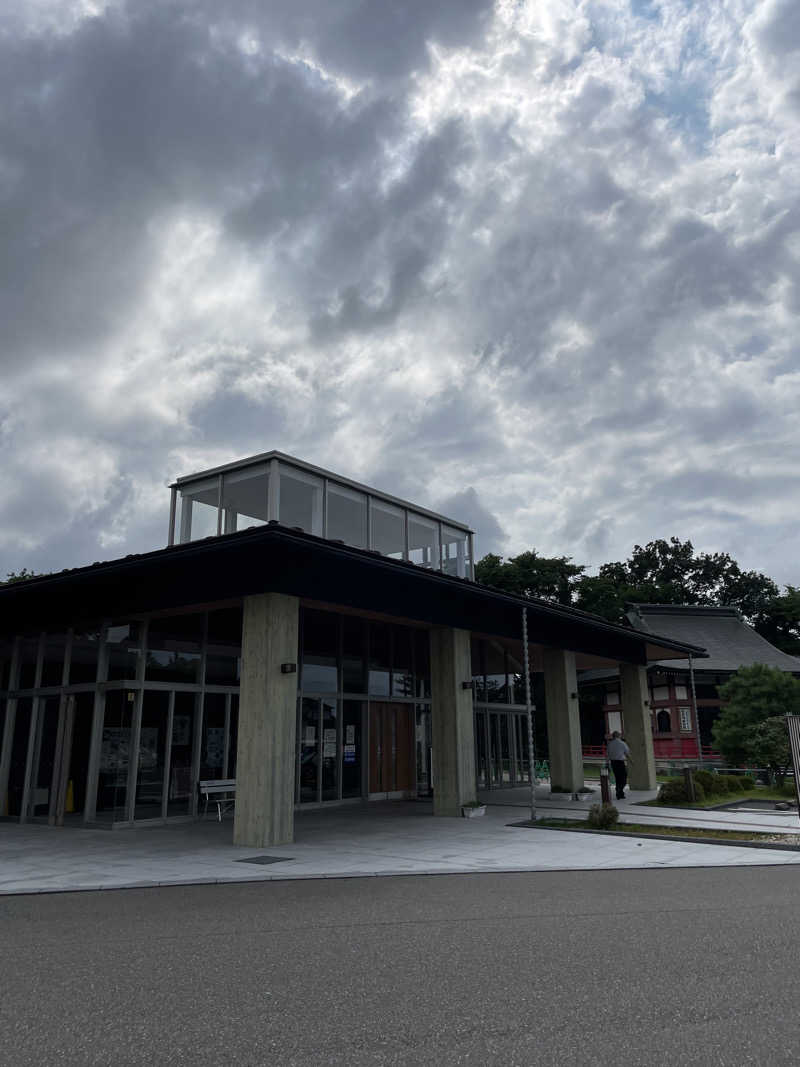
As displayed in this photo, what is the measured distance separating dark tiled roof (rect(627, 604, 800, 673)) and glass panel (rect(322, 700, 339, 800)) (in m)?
31.4

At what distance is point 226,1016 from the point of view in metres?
4.39

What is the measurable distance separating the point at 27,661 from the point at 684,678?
35.5 meters

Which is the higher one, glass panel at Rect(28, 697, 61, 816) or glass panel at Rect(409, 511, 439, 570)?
glass panel at Rect(409, 511, 439, 570)

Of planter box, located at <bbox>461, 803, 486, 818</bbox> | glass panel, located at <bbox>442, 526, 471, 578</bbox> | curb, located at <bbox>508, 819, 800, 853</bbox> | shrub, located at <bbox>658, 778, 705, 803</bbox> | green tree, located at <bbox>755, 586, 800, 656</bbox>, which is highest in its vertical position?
green tree, located at <bbox>755, 586, 800, 656</bbox>

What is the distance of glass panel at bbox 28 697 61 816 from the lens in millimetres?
16562

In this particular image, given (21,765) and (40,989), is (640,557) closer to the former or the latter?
(21,765)

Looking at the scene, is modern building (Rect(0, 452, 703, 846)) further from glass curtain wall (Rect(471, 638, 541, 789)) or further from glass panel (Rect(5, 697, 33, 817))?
glass curtain wall (Rect(471, 638, 541, 789))

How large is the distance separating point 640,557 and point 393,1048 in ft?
246

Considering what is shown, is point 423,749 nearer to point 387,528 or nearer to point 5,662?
point 387,528

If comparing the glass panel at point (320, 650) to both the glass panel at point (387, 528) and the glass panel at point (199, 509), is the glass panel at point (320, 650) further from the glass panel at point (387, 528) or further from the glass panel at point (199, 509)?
the glass panel at point (199, 509)

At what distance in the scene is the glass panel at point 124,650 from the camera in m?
15.6

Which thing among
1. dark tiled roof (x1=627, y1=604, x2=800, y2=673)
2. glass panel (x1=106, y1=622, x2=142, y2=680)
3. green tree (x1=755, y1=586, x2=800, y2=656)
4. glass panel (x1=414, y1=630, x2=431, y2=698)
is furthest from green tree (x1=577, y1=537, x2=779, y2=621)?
glass panel (x1=106, y1=622, x2=142, y2=680)

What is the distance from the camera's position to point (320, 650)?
19.1 m

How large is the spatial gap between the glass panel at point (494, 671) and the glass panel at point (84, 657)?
12.0 m
